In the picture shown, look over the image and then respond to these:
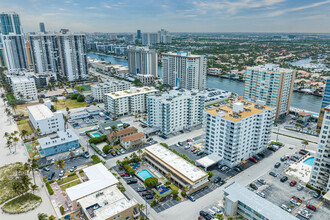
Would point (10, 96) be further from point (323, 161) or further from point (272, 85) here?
point (323, 161)

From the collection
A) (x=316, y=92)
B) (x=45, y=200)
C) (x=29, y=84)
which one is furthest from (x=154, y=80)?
(x=45, y=200)

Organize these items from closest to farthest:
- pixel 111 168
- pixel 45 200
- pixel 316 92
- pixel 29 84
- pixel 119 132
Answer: pixel 45 200, pixel 111 168, pixel 119 132, pixel 29 84, pixel 316 92

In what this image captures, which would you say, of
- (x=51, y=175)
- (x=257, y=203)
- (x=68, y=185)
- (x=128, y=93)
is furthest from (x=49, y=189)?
(x=128, y=93)

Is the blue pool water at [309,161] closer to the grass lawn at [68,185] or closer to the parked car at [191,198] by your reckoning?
the parked car at [191,198]

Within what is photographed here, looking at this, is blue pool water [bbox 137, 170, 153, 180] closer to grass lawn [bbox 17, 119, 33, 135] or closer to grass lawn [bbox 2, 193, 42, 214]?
grass lawn [bbox 2, 193, 42, 214]

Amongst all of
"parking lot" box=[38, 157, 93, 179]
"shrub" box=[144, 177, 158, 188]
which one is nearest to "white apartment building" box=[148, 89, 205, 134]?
"parking lot" box=[38, 157, 93, 179]

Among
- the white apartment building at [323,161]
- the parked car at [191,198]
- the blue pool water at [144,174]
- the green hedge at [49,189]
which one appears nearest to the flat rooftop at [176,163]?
the parked car at [191,198]

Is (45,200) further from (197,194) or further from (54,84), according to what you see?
(54,84)
